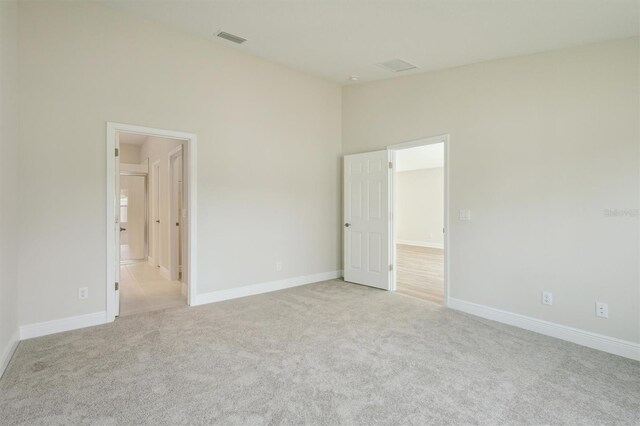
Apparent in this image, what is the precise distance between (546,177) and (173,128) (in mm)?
3995

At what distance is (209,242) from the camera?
409 cm

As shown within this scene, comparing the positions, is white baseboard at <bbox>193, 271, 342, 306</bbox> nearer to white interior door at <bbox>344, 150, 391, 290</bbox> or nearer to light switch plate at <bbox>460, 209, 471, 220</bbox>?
white interior door at <bbox>344, 150, 391, 290</bbox>

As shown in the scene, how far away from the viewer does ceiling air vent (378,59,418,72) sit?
13.4ft

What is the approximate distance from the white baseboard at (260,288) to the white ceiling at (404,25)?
3.06 metres

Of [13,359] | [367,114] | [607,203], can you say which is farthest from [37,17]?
[607,203]

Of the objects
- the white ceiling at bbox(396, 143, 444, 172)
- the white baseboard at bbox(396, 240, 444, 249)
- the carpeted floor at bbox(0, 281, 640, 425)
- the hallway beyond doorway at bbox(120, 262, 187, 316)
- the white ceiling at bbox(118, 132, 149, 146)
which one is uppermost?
the white ceiling at bbox(118, 132, 149, 146)

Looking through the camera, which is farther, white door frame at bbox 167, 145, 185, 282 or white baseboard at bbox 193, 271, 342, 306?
→ white door frame at bbox 167, 145, 185, 282

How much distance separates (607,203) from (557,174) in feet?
1.54

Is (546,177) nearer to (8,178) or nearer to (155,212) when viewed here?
(8,178)

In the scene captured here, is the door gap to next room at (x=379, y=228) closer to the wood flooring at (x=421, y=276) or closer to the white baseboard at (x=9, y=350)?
the wood flooring at (x=421, y=276)

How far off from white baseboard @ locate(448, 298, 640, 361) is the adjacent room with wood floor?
0.07 ft

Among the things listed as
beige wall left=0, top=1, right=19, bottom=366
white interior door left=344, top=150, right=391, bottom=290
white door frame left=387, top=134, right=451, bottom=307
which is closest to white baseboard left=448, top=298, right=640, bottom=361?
white door frame left=387, top=134, right=451, bottom=307

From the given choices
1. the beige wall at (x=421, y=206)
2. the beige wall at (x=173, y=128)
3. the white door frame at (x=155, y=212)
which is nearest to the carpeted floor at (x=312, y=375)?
the beige wall at (x=173, y=128)

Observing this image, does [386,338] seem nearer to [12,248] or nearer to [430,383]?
[430,383]
